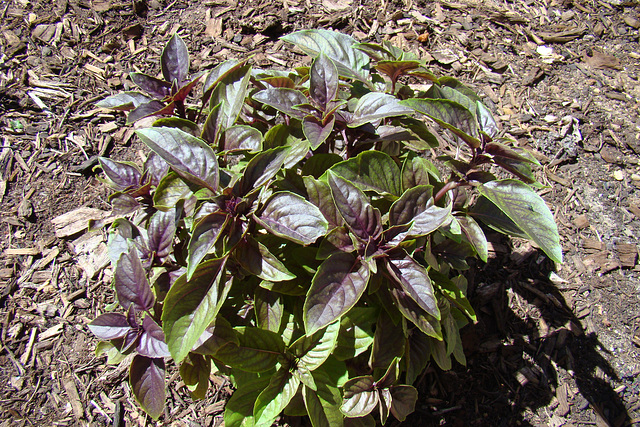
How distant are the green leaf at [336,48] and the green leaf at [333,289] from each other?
1087mm

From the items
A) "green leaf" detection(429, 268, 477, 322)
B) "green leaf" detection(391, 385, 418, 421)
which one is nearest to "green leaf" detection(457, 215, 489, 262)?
"green leaf" detection(429, 268, 477, 322)

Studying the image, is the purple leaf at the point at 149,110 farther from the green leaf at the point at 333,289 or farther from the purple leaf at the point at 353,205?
the green leaf at the point at 333,289

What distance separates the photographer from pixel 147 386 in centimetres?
185

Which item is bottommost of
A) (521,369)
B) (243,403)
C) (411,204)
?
(521,369)

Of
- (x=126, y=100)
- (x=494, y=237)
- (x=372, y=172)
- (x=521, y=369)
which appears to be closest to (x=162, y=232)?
(x=126, y=100)

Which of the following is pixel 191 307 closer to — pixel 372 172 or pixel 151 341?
pixel 151 341

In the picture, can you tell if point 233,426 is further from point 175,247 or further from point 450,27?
point 450,27

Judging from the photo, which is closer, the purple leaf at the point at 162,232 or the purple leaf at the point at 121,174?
the purple leaf at the point at 162,232

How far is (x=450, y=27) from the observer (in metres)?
4.52

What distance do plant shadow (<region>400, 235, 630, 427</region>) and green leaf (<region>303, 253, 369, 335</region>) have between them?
1.66 meters

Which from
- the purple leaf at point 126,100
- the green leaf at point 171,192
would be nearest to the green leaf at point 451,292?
the green leaf at point 171,192

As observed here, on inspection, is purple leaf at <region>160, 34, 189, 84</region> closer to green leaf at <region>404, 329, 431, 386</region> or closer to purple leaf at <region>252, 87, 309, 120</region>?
purple leaf at <region>252, 87, 309, 120</region>

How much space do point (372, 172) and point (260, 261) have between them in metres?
0.64

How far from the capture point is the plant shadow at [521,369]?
289 centimetres
